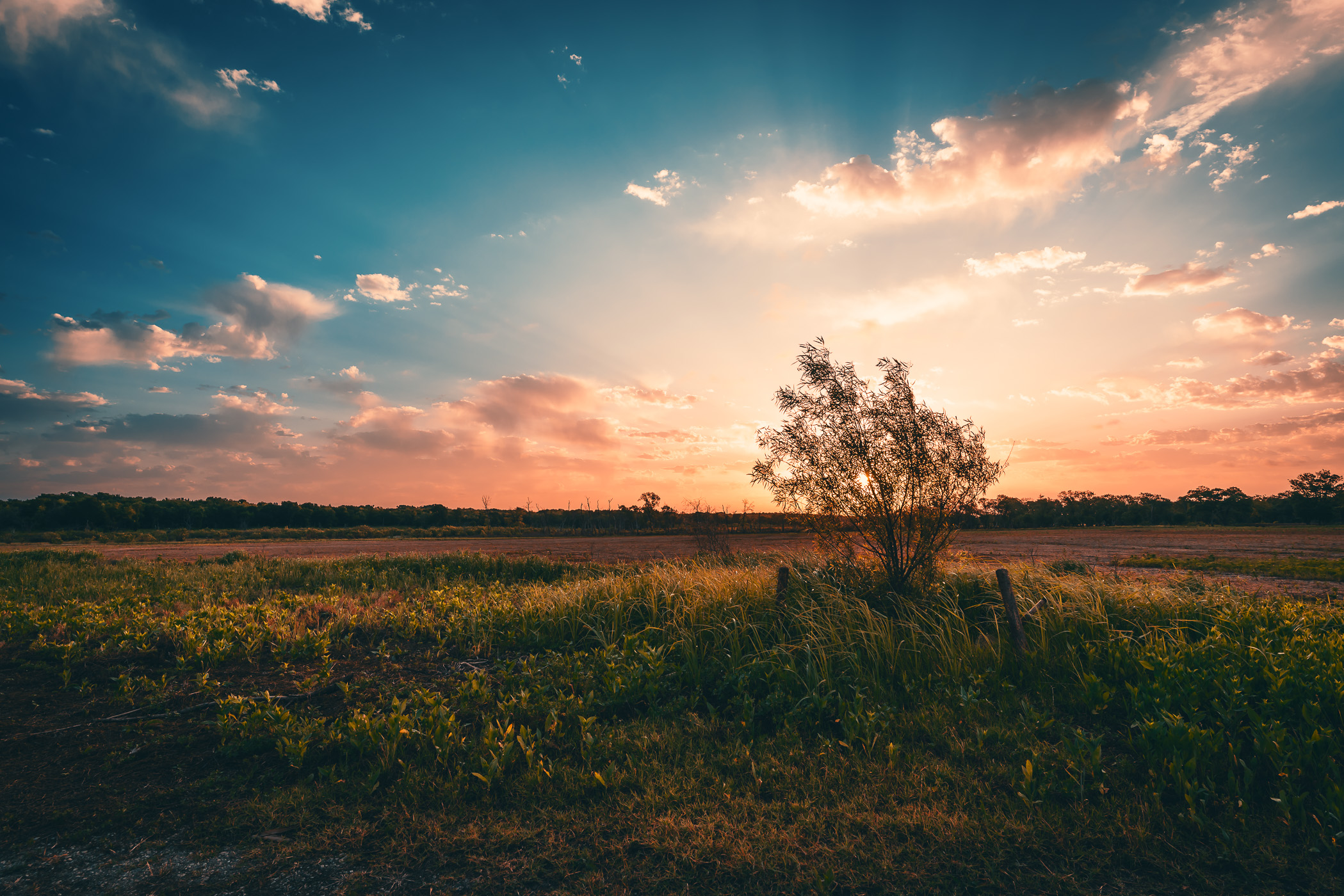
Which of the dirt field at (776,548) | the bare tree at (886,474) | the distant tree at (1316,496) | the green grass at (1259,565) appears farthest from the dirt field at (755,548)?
→ the distant tree at (1316,496)

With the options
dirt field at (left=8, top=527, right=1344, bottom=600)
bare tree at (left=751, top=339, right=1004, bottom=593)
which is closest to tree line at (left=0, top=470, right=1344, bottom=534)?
dirt field at (left=8, top=527, right=1344, bottom=600)

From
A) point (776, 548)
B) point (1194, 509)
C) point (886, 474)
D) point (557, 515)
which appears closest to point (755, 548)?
point (776, 548)

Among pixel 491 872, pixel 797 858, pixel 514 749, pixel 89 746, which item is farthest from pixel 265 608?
pixel 797 858

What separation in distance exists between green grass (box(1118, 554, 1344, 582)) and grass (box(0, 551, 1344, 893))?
1505cm

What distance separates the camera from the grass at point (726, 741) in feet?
12.0

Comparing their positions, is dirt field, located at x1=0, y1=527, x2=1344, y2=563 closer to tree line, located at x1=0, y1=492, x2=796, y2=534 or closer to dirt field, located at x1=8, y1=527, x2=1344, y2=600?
dirt field, located at x1=8, y1=527, x2=1344, y2=600

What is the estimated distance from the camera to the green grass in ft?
60.4

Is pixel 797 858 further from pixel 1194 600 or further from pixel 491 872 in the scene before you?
pixel 1194 600

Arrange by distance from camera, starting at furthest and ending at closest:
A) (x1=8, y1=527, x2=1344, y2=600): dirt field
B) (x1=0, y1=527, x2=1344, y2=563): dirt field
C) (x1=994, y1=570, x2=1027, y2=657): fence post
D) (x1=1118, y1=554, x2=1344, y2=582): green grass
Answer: (x1=0, y1=527, x2=1344, y2=563): dirt field → (x1=8, y1=527, x2=1344, y2=600): dirt field → (x1=1118, y1=554, x2=1344, y2=582): green grass → (x1=994, y1=570, x2=1027, y2=657): fence post

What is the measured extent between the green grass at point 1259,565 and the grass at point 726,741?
15.1 m

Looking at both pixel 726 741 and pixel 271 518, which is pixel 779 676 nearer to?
pixel 726 741

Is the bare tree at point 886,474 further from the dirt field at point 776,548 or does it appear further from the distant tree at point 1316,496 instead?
the distant tree at point 1316,496

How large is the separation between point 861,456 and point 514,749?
8.38m

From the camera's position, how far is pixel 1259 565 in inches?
852
